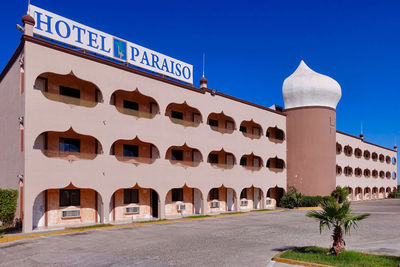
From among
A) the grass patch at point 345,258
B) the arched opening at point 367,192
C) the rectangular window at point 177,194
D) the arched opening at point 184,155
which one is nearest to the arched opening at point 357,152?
the arched opening at point 367,192

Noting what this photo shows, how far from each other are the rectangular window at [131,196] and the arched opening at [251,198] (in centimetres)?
1370

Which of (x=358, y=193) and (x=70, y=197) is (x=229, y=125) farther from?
(x=358, y=193)

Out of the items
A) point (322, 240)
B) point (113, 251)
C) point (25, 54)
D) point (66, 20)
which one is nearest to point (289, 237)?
point (322, 240)

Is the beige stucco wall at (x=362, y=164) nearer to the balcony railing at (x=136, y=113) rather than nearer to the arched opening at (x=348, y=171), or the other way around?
the arched opening at (x=348, y=171)

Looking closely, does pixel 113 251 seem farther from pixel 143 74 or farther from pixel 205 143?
pixel 205 143

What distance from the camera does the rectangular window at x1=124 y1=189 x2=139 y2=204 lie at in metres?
27.8

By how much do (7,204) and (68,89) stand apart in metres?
8.59

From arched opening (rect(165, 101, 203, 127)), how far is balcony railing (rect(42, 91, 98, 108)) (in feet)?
25.1

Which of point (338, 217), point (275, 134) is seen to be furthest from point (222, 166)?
point (338, 217)

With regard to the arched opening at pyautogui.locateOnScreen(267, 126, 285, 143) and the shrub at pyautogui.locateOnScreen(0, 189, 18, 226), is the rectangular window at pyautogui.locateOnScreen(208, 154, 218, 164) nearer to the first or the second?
the arched opening at pyautogui.locateOnScreen(267, 126, 285, 143)

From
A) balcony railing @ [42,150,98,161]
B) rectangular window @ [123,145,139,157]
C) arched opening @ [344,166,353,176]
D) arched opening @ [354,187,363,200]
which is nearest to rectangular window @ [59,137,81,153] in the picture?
balcony railing @ [42,150,98,161]

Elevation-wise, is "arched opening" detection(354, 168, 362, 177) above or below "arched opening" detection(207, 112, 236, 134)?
below

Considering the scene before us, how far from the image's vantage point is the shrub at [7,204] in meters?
20.5

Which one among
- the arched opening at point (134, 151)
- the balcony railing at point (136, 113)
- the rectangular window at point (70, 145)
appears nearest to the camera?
the rectangular window at point (70, 145)
